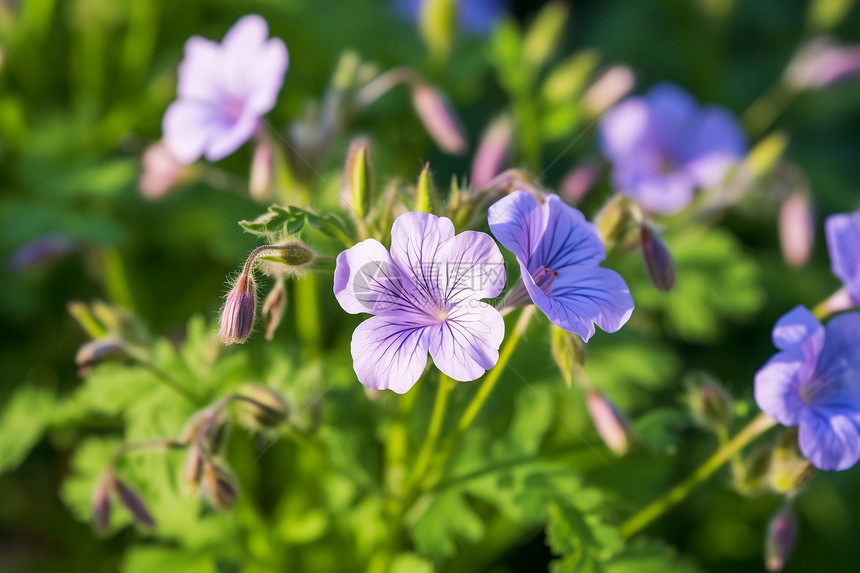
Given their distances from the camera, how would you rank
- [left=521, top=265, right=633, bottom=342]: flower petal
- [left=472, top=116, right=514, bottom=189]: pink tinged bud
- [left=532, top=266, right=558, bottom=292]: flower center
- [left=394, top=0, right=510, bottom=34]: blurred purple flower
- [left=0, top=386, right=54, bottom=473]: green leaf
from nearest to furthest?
[left=521, top=265, right=633, bottom=342]: flower petal → [left=532, top=266, right=558, bottom=292]: flower center → [left=0, top=386, right=54, bottom=473]: green leaf → [left=472, top=116, right=514, bottom=189]: pink tinged bud → [left=394, top=0, right=510, bottom=34]: blurred purple flower

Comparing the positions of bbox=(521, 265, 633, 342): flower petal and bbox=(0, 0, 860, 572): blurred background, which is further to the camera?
bbox=(0, 0, 860, 572): blurred background

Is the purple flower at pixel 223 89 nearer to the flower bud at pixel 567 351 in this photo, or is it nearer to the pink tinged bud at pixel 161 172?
the pink tinged bud at pixel 161 172

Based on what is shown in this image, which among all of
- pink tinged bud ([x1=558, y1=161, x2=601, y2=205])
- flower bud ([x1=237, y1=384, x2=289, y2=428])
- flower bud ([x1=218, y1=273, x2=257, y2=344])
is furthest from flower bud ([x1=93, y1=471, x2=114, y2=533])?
pink tinged bud ([x1=558, y1=161, x2=601, y2=205])

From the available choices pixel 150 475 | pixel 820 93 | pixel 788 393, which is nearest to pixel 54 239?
pixel 150 475

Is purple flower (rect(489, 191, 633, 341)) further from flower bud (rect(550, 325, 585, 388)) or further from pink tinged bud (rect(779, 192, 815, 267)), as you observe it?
pink tinged bud (rect(779, 192, 815, 267))

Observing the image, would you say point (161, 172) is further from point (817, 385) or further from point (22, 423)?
point (817, 385)

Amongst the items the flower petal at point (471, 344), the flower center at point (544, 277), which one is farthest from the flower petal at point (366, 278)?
the flower center at point (544, 277)

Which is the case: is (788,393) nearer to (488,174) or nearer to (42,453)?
(488,174)
